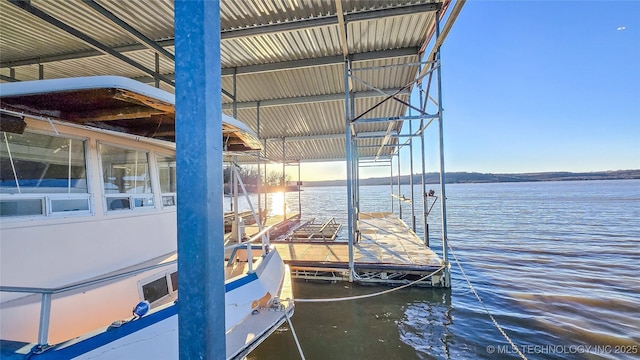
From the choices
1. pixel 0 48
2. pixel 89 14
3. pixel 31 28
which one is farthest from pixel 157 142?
pixel 0 48

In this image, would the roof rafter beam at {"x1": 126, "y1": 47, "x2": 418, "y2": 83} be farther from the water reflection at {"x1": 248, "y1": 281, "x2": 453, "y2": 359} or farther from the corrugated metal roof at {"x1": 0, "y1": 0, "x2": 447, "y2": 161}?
the water reflection at {"x1": 248, "y1": 281, "x2": 453, "y2": 359}

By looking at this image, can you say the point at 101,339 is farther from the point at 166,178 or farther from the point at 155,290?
the point at 166,178

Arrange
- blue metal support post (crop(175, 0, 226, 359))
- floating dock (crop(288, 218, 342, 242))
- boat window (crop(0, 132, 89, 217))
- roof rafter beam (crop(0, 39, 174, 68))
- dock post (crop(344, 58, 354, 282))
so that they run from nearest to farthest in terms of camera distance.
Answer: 1. blue metal support post (crop(175, 0, 226, 359))
2. boat window (crop(0, 132, 89, 217))
3. roof rafter beam (crop(0, 39, 174, 68))
4. dock post (crop(344, 58, 354, 282))
5. floating dock (crop(288, 218, 342, 242))

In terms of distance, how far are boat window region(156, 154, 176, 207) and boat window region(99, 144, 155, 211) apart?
0.75 ft

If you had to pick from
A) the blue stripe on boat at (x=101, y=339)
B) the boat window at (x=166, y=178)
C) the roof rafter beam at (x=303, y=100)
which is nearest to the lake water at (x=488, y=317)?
the blue stripe on boat at (x=101, y=339)

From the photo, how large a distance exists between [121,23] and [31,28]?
1.98 metres

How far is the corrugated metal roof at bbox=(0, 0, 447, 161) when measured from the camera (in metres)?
5.00

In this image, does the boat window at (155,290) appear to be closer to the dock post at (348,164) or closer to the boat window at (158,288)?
the boat window at (158,288)

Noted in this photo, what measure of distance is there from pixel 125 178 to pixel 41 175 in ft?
2.83

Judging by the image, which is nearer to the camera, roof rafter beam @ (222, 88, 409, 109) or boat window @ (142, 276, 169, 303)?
boat window @ (142, 276, 169, 303)

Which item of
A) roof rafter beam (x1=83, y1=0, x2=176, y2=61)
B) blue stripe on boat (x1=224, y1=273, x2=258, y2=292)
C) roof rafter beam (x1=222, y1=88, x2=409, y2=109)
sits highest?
roof rafter beam (x1=83, y1=0, x2=176, y2=61)

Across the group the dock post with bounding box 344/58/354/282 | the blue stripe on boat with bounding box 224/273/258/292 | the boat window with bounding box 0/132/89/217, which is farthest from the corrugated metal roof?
the blue stripe on boat with bounding box 224/273/258/292

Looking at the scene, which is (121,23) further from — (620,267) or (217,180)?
(620,267)

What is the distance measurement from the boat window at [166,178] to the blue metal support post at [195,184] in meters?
3.46
